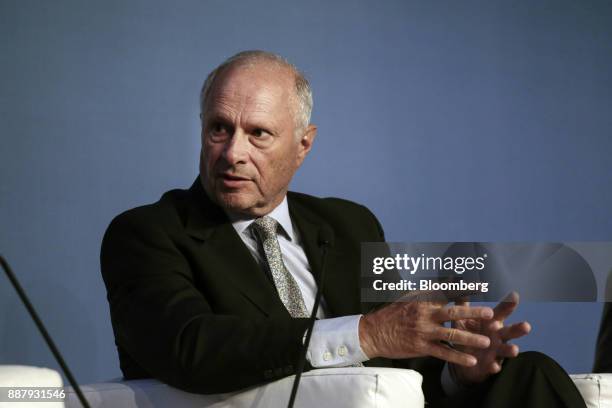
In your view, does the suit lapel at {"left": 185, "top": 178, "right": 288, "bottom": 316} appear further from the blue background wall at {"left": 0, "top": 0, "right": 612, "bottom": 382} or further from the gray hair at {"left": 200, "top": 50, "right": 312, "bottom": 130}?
the blue background wall at {"left": 0, "top": 0, "right": 612, "bottom": 382}

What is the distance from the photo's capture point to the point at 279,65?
2.16m

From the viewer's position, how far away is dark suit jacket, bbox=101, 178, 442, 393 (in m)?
1.59

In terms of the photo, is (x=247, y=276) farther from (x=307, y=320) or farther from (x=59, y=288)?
(x=59, y=288)

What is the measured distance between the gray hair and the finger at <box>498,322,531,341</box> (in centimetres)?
80

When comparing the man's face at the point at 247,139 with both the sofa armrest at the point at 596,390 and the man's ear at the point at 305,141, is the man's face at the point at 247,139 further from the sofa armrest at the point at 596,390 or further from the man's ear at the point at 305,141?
the sofa armrest at the point at 596,390

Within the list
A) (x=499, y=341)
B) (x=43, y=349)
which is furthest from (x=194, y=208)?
(x=43, y=349)

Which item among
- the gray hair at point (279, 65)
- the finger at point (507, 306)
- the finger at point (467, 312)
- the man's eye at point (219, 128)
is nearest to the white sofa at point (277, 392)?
the finger at point (467, 312)

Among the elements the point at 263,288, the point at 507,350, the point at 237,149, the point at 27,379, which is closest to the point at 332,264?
the point at 263,288

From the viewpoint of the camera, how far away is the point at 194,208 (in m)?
2.03

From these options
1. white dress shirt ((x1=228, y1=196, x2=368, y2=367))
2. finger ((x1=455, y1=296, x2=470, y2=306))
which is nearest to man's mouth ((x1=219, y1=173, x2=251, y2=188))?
white dress shirt ((x1=228, y1=196, x2=368, y2=367))

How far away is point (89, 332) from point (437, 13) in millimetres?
1740

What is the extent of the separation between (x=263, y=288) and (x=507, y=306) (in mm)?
556

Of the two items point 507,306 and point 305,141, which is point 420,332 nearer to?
point 507,306

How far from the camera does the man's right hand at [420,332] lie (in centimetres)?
153
